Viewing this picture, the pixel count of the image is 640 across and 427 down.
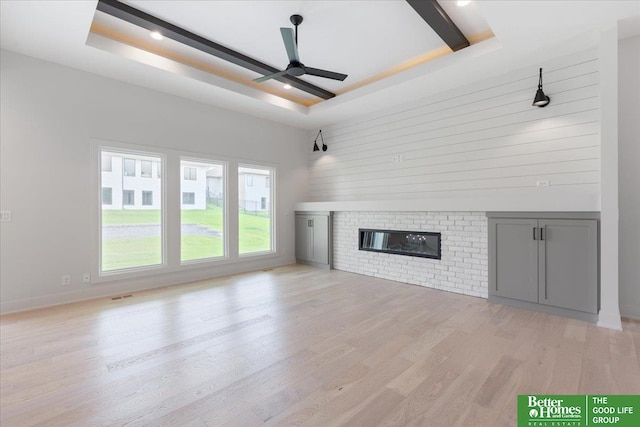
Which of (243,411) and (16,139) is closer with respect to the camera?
(243,411)

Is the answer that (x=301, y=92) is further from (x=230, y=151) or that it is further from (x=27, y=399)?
(x=27, y=399)

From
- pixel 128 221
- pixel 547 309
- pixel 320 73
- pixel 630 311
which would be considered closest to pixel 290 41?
pixel 320 73

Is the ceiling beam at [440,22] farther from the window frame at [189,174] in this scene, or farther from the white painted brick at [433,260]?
the window frame at [189,174]

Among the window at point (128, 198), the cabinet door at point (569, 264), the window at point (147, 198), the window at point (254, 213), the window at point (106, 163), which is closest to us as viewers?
the cabinet door at point (569, 264)

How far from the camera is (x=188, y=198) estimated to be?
529 cm

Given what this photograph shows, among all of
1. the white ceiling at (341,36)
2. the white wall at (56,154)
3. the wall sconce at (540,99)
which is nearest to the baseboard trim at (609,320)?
the wall sconce at (540,99)

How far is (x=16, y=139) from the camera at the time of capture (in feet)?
12.1

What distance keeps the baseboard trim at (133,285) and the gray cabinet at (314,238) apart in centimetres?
70

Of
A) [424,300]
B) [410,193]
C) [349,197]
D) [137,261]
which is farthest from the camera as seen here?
[349,197]

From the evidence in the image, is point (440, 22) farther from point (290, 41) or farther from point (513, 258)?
point (513, 258)

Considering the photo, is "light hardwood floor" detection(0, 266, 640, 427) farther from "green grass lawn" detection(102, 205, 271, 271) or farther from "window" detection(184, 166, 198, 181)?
"window" detection(184, 166, 198, 181)

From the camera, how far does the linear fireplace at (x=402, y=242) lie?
482 centimetres

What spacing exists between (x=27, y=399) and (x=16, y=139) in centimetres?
329

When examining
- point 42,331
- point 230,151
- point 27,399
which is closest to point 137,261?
point 42,331
